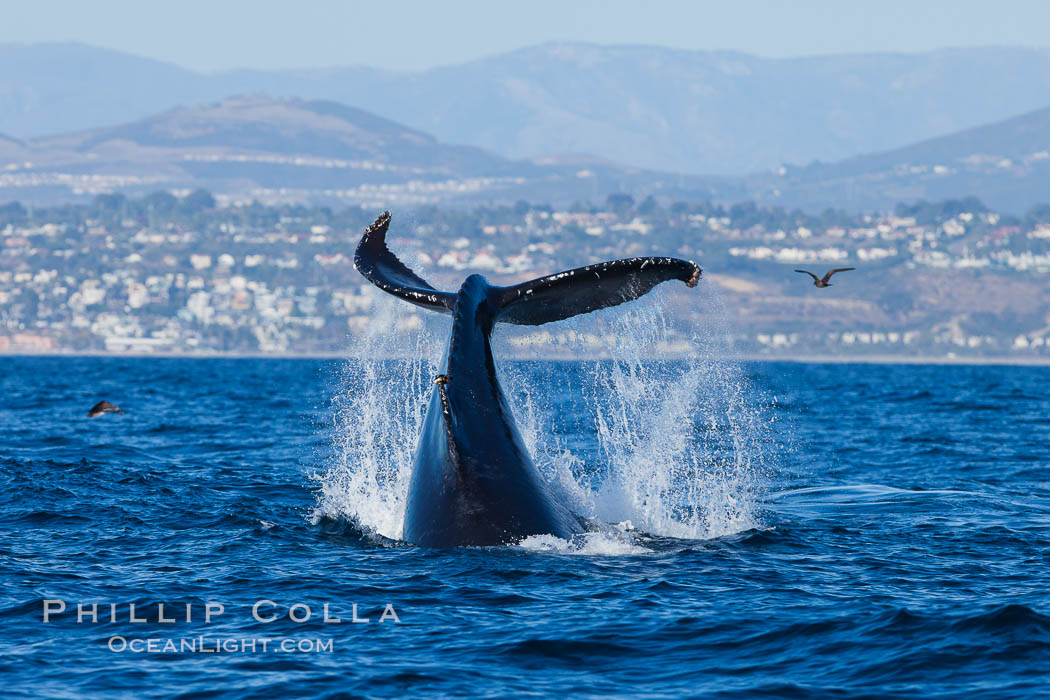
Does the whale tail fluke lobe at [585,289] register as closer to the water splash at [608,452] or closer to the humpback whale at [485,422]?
the humpback whale at [485,422]

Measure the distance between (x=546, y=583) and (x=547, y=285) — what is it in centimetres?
283

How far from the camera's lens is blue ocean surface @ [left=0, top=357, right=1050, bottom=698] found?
30.4ft

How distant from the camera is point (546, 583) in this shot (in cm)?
1146

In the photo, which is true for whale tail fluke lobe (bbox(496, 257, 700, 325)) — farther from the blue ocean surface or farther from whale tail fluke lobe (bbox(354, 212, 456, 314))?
the blue ocean surface

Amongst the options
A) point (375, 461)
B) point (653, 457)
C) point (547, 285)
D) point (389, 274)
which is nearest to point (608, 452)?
point (653, 457)

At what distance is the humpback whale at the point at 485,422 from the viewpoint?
12102 mm

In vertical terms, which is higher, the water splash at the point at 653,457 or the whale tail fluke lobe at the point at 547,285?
the whale tail fluke lobe at the point at 547,285

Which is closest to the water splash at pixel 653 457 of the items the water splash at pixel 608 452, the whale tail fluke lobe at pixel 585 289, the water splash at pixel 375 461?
the water splash at pixel 608 452

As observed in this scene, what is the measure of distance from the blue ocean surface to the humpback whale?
0.87 feet

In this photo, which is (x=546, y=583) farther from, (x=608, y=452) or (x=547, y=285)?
(x=608, y=452)

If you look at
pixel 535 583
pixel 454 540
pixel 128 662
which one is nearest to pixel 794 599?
pixel 535 583

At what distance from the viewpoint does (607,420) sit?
1247 inches

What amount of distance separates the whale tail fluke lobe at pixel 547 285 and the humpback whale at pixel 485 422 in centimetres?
1

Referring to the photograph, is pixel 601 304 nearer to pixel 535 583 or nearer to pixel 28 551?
pixel 535 583
